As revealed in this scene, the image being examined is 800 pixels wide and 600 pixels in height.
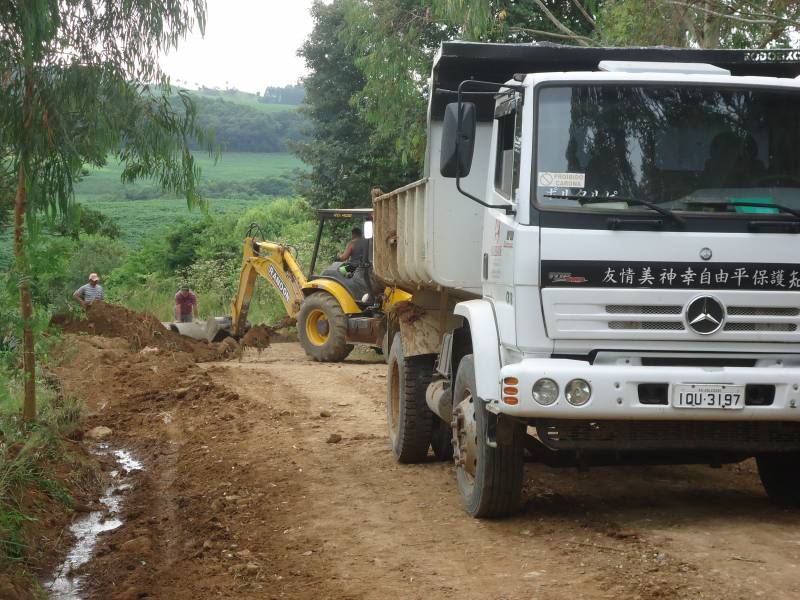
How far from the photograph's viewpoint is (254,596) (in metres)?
6.04

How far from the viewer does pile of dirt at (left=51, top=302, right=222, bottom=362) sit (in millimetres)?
20966

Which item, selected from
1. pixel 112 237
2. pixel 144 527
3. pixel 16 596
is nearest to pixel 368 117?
pixel 112 237

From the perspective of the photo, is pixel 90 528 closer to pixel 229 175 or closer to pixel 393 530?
pixel 393 530

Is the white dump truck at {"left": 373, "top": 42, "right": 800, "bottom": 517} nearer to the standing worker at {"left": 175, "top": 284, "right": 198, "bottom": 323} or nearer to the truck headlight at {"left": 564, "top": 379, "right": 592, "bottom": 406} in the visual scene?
the truck headlight at {"left": 564, "top": 379, "right": 592, "bottom": 406}

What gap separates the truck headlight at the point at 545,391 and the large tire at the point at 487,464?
1.85 ft

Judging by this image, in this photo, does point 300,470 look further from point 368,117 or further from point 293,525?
point 368,117

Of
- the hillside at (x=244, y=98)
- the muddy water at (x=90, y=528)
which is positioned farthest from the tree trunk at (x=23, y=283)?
the hillside at (x=244, y=98)

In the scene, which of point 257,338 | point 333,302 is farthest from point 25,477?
point 257,338

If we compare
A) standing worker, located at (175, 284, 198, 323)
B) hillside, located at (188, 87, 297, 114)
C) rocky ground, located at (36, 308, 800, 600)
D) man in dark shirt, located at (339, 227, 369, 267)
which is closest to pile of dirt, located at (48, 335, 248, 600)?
rocky ground, located at (36, 308, 800, 600)

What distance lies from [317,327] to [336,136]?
13166 mm

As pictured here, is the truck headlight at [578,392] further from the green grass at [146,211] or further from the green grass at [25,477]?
the green grass at [146,211]

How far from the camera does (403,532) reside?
7.34 metres

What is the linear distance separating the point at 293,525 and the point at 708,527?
269 cm

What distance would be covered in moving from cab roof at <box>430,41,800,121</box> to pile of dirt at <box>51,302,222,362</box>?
1334 centimetres
